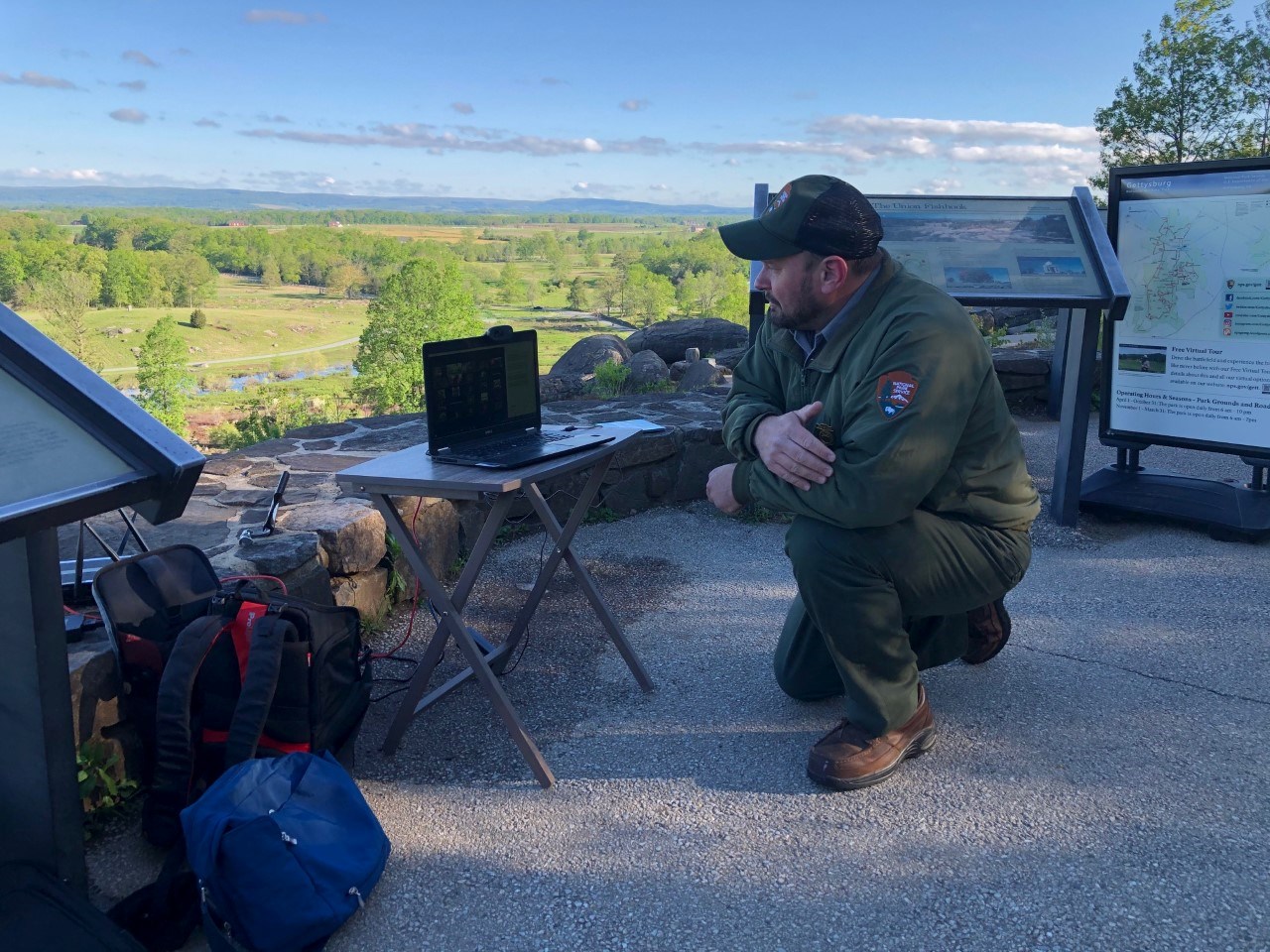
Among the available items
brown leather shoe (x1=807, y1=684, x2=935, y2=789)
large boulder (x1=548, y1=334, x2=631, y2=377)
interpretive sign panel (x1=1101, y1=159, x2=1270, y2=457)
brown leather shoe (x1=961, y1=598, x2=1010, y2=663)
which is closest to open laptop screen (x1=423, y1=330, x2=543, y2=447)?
brown leather shoe (x1=807, y1=684, x2=935, y2=789)

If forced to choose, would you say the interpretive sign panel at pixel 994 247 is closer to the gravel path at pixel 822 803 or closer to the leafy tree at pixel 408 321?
the gravel path at pixel 822 803

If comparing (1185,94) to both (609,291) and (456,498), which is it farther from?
(609,291)

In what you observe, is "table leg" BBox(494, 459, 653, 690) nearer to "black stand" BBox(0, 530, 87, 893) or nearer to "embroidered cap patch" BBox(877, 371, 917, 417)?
"embroidered cap patch" BBox(877, 371, 917, 417)

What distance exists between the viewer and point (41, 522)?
1.64 metres

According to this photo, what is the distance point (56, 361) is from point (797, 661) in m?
2.34

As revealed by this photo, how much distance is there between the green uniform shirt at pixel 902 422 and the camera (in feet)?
8.75

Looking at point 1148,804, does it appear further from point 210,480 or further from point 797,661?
point 210,480

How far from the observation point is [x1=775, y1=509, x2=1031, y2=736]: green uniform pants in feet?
9.21

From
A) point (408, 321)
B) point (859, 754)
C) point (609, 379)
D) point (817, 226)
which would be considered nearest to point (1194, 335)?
point (817, 226)

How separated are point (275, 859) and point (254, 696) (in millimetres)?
462

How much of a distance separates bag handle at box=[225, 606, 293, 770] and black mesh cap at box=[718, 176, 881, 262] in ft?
5.50

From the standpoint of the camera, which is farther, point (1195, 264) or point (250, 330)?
point (250, 330)

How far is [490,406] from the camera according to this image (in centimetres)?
326

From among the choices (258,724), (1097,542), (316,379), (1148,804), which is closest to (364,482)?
(258,724)
